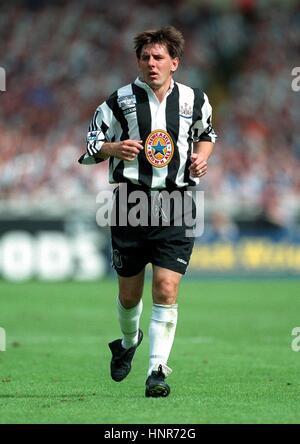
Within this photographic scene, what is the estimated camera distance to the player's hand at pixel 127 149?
6.51 meters

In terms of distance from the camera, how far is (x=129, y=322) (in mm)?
7152

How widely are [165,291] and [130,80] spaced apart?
52.9ft

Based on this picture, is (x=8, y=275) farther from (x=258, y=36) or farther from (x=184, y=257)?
(x=184, y=257)

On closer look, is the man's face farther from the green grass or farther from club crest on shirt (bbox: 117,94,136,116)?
the green grass

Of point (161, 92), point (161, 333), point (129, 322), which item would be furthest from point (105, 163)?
point (161, 333)

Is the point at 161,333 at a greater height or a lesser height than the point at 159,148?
lesser

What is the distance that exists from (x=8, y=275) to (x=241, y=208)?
4517 millimetres

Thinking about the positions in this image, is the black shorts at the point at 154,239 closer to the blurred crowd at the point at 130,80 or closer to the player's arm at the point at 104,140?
the player's arm at the point at 104,140

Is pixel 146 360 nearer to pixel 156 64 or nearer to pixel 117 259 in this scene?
pixel 117 259

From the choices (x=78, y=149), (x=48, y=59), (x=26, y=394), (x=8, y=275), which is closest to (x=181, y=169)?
(x=26, y=394)

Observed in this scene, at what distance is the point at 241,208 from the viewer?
19.0m

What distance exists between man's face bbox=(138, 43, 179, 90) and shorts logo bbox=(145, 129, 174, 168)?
0.34 m

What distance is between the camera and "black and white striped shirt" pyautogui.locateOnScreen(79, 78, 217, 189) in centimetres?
672

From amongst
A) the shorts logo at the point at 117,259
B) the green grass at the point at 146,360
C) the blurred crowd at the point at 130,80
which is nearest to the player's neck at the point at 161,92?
the shorts logo at the point at 117,259
